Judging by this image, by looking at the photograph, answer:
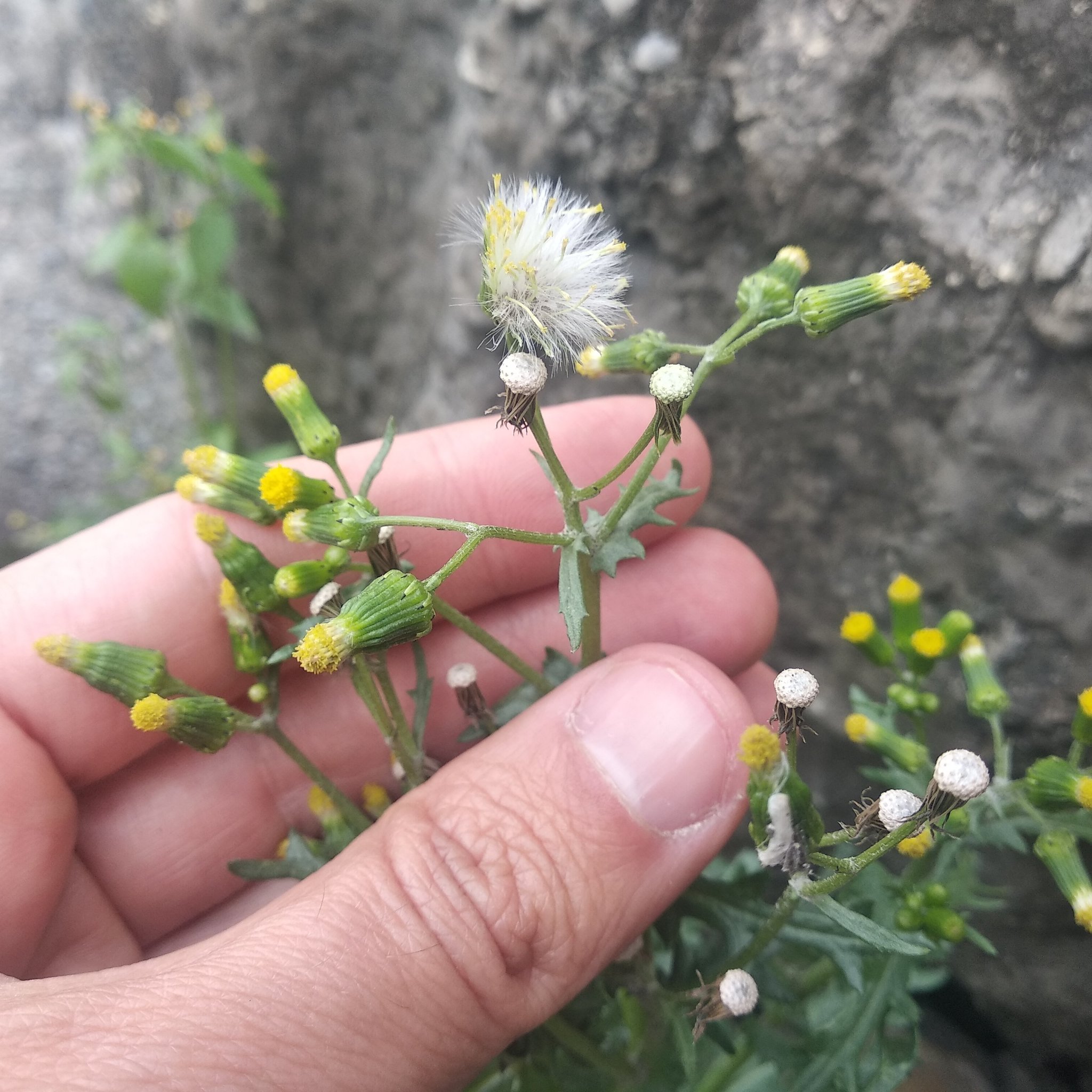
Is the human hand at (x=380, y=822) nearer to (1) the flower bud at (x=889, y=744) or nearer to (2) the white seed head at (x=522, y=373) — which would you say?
(1) the flower bud at (x=889, y=744)

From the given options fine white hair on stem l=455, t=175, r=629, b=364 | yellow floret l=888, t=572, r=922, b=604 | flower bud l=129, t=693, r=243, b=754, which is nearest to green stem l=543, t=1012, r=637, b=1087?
flower bud l=129, t=693, r=243, b=754

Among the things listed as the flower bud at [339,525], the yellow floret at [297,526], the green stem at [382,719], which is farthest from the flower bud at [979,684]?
the yellow floret at [297,526]

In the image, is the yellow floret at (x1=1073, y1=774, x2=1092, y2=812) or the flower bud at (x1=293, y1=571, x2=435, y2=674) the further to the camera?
the yellow floret at (x1=1073, y1=774, x2=1092, y2=812)

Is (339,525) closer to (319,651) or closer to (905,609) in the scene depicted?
(319,651)

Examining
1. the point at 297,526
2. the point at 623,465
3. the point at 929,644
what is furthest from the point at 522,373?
the point at 929,644

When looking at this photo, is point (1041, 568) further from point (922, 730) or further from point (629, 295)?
point (629, 295)

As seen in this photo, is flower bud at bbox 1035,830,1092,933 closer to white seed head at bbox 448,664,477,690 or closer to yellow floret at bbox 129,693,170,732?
white seed head at bbox 448,664,477,690

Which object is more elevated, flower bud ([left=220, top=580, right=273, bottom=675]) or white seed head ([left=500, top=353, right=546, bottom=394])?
white seed head ([left=500, top=353, right=546, bottom=394])
